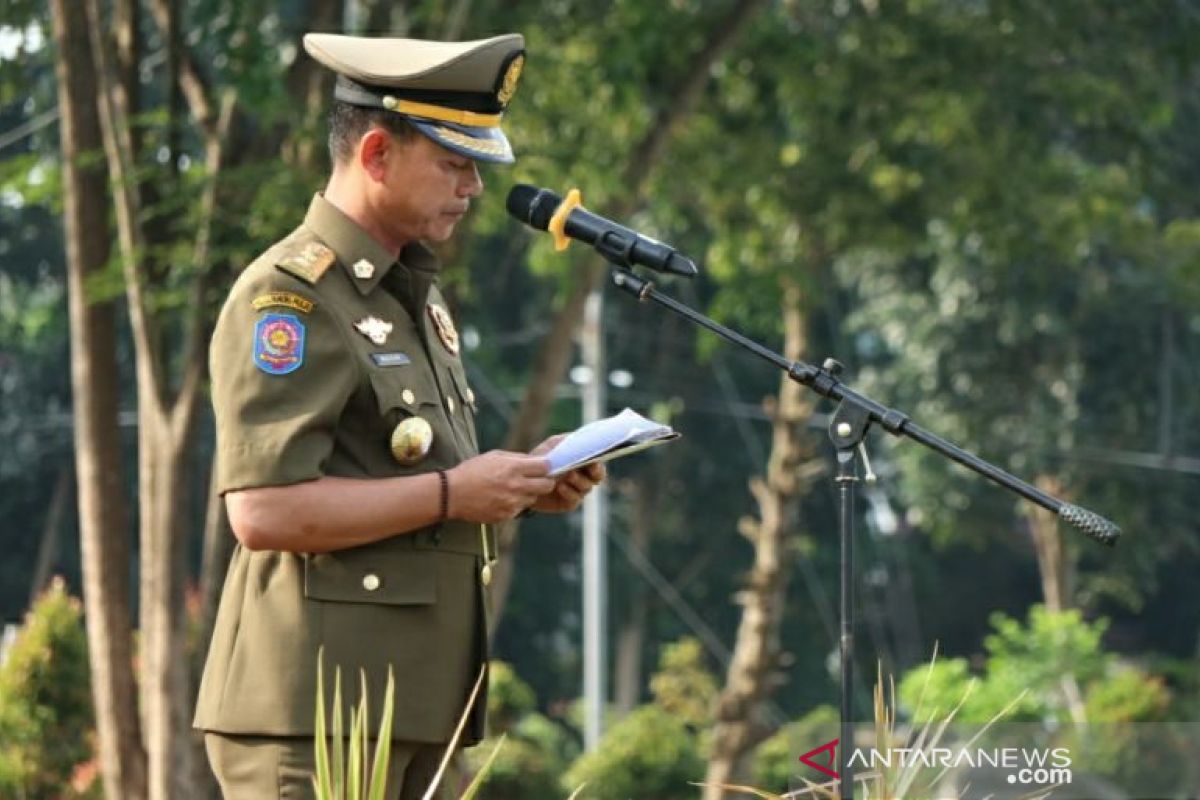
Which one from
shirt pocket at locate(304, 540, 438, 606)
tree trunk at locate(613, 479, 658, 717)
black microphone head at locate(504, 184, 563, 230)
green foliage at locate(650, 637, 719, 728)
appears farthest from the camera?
tree trunk at locate(613, 479, 658, 717)

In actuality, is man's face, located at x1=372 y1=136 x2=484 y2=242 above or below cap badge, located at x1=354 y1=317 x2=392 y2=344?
above

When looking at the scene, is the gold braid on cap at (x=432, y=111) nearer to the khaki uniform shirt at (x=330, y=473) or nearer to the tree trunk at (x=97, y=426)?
the khaki uniform shirt at (x=330, y=473)

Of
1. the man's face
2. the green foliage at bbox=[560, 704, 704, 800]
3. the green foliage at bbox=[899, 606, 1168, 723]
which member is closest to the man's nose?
the man's face

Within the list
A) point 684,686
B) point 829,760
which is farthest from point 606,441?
point 684,686

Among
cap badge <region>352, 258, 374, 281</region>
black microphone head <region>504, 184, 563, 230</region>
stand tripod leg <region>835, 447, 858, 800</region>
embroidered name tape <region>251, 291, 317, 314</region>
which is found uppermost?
black microphone head <region>504, 184, 563, 230</region>

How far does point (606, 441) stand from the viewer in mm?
3891

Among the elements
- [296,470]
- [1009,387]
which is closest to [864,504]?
[1009,387]

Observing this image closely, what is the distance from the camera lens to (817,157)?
1557 cm

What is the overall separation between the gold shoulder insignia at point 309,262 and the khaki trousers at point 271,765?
2.29 feet

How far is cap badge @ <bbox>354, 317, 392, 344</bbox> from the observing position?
3.96 m

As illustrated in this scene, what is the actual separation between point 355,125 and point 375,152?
0.07 metres

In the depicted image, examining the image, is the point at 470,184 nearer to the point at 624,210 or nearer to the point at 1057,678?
the point at 624,210

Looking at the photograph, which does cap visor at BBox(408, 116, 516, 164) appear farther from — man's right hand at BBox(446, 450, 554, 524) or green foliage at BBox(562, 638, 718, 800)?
green foliage at BBox(562, 638, 718, 800)

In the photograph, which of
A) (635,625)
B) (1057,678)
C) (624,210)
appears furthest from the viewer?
(635,625)
